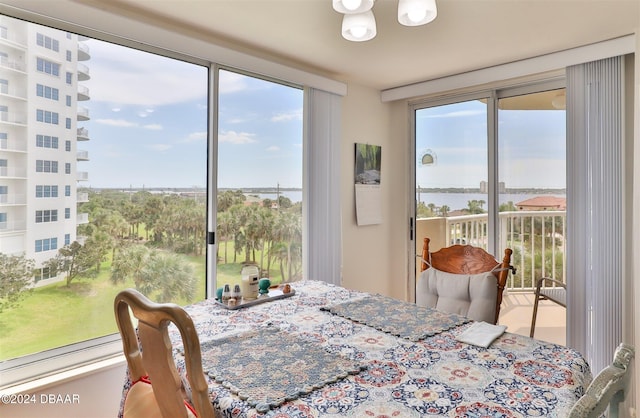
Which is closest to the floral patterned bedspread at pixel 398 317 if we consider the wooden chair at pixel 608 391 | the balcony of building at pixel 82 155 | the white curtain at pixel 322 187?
the wooden chair at pixel 608 391

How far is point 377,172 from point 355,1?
2.29m

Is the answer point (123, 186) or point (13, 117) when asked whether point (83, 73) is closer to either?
point (13, 117)

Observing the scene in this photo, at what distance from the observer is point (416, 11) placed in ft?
4.91

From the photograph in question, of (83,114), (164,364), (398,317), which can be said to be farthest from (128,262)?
(398,317)

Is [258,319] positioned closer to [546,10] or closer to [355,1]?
[355,1]

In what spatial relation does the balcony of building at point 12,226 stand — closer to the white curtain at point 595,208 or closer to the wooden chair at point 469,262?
the wooden chair at point 469,262

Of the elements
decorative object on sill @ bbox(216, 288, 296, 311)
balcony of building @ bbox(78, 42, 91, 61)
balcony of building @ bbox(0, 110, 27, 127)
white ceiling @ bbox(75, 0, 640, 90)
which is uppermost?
white ceiling @ bbox(75, 0, 640, 90)

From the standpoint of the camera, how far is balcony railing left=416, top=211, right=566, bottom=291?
115 inches

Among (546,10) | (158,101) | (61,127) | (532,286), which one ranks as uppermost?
(546,10)

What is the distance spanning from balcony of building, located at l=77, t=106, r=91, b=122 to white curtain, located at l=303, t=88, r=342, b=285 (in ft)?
5.02

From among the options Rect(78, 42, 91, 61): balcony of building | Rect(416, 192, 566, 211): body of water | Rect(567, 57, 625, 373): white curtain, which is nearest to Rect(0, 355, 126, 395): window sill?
Rect(78, 42, 91, 61): balcony of building

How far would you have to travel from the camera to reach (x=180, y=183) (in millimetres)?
2443

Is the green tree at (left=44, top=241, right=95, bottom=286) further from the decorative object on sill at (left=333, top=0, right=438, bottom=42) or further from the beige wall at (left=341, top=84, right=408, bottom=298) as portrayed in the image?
the beige wall at (left=341, top=84, right=408, bottom=298)

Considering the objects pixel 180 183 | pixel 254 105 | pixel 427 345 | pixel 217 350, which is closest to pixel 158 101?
pixel 180 183
